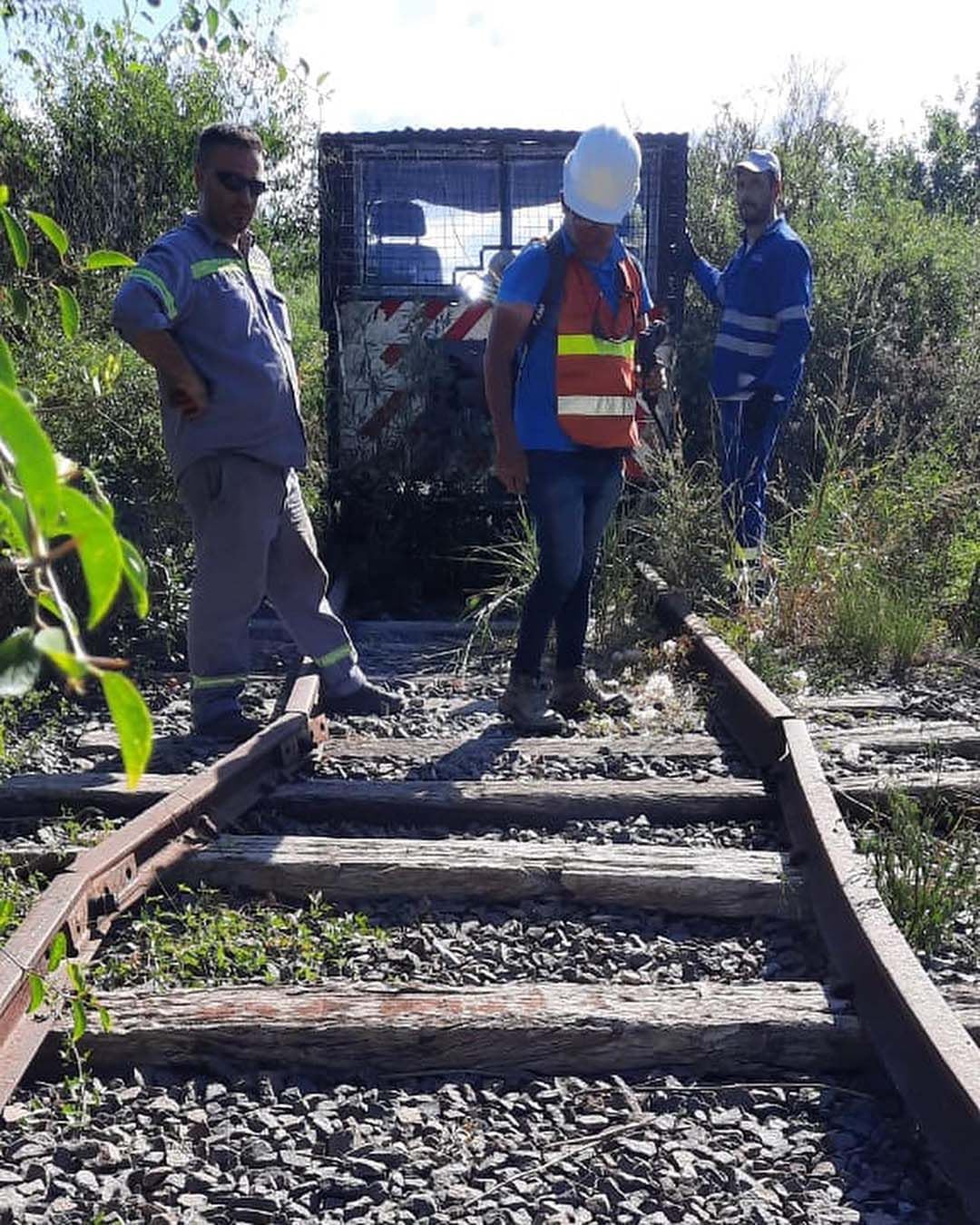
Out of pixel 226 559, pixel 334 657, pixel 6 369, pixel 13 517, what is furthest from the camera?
pixel 334 657

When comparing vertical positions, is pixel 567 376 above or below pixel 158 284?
below

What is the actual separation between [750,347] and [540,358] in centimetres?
285

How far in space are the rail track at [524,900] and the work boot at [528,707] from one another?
137 mm

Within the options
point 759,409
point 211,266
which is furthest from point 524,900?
point 759,409

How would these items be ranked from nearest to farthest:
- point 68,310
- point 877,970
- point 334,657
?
point 68,310 < point 877,970 < point 334,657

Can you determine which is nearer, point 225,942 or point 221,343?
point 225,942

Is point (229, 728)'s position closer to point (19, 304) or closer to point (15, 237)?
point (19, 304)

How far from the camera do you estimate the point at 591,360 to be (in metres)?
4.64

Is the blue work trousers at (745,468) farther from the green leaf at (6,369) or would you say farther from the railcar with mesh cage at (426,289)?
the green leaf at (6,369)

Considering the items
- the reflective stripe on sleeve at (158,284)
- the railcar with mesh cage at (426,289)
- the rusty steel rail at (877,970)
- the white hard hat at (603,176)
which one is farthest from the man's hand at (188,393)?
the railcar with mesh cage at (426,289)

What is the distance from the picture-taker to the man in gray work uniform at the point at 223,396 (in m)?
4.32

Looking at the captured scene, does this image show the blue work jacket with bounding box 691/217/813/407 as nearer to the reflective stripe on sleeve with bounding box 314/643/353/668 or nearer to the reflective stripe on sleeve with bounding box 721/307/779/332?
the reflective stripe on sleeve with bounding box 721/307/779/332

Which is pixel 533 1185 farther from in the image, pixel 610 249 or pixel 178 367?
pixel 610 249

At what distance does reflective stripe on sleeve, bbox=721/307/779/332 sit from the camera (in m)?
7.06
